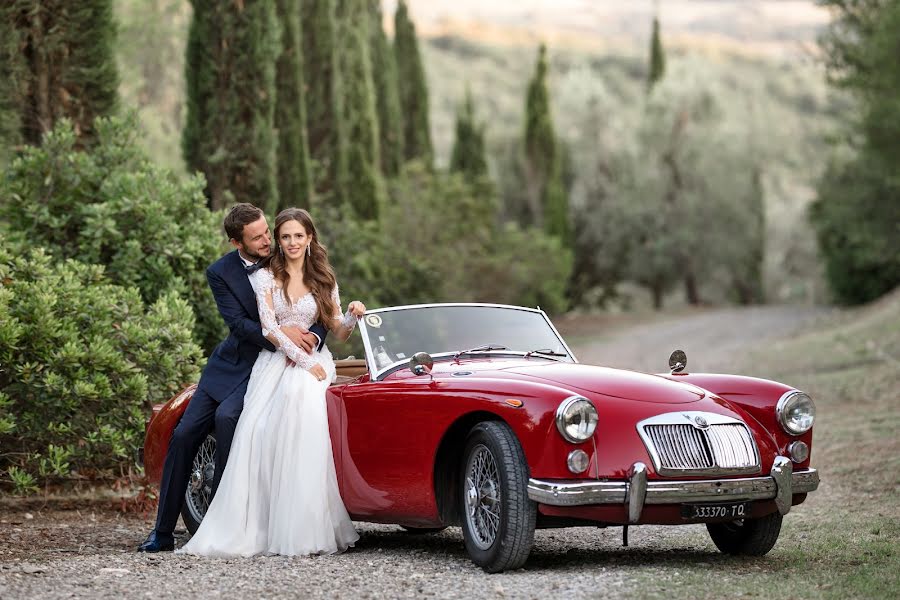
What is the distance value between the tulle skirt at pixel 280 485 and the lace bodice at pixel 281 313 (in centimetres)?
13

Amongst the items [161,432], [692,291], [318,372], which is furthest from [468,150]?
[318,372]

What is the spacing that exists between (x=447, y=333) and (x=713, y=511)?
2.12 meters

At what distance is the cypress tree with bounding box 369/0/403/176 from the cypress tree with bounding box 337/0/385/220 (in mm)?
5852

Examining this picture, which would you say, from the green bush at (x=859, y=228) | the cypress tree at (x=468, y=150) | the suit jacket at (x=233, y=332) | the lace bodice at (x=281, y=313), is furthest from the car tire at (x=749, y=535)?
the cypress tree at (x=468, y=150)

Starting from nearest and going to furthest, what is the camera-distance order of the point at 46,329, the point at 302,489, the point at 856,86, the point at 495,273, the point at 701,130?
the point at 302,489 → the point at 46,329 → the point at 856,86 → the point at 495,273 → the point at 701,130

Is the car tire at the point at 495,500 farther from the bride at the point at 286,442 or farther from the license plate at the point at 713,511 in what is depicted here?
the bride at the point at 286,442

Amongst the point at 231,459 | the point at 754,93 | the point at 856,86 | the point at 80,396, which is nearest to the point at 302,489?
the point at 231,459

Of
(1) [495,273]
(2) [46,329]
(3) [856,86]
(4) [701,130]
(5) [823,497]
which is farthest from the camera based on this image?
(4) [701,130]

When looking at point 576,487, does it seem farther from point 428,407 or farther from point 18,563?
point 18,563

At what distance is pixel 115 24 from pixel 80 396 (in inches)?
219

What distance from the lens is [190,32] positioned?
55.1 feet

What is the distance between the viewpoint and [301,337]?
770 centimetres

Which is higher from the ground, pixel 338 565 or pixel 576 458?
pixel 576 458

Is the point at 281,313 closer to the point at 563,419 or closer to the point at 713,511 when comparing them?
the point at 563,419
